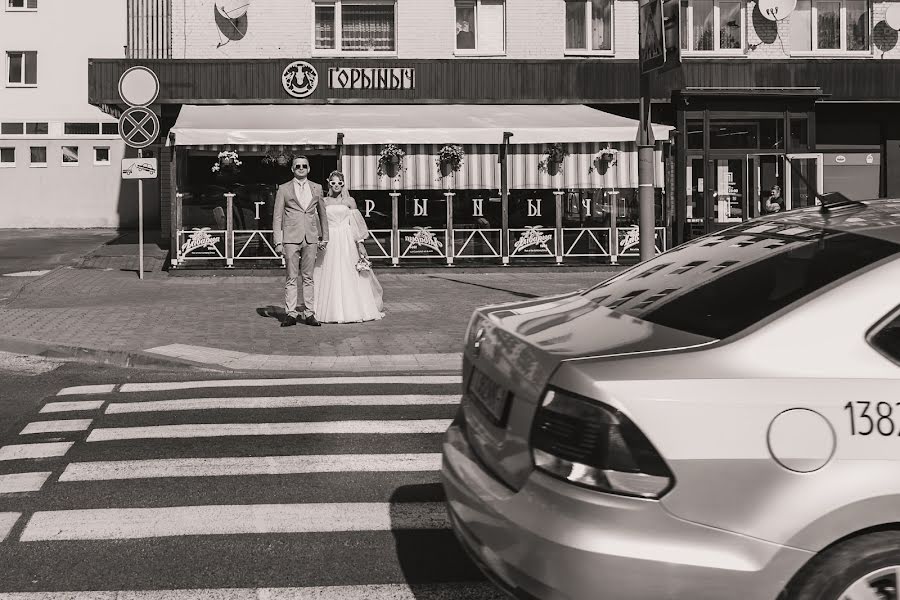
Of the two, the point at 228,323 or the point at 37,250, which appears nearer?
the point at 228,323

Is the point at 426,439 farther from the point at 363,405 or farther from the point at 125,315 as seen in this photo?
the point at 125,315

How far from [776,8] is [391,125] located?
975 cm

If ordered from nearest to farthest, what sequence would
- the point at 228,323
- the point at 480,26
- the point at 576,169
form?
the point at 228,323 < the point at 576,169 < the point at 480,26

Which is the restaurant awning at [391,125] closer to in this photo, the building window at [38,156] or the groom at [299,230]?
the groom at [299,230]

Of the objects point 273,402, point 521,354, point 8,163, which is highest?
point 8,163

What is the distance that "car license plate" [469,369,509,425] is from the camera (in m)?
3.71

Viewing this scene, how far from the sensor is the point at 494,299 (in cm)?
1628

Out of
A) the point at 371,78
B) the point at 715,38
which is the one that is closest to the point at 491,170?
the point at 371,78

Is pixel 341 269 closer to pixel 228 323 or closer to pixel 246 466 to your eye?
pixel 228 323

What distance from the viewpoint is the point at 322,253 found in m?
13.7

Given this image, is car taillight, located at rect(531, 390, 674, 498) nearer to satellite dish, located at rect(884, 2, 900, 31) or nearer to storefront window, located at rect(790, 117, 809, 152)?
storefront window, located at rect(790, 117, 809, 152)

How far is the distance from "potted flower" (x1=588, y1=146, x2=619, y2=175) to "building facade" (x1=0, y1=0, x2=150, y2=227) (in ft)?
77.6

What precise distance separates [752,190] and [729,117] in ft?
5.65

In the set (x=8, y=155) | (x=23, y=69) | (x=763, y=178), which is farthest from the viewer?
(x=23, y=69)
